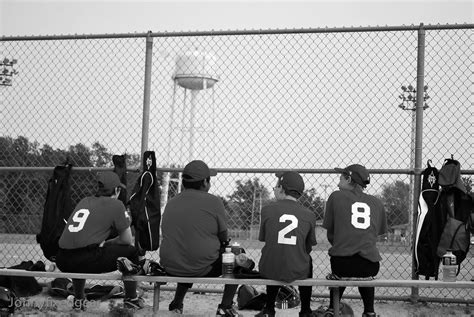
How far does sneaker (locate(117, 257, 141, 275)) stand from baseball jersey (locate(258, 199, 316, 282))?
119 cm

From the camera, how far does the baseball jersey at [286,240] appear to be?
5797 mm

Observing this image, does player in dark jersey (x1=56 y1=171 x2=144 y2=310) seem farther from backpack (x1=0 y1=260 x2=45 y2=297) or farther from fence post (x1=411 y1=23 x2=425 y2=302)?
fence post (x1=411 y1=23 x2=425 y2=302)

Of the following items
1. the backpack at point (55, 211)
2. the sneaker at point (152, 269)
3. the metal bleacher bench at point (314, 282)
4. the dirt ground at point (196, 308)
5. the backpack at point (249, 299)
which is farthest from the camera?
the backpack at point (55, 211)

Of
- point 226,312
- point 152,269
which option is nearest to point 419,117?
point 226,312

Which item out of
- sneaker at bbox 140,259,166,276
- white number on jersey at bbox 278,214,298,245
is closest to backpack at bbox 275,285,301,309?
white number on jersey at bbox 278,214,298,245

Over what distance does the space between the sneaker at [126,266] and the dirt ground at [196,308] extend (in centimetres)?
44

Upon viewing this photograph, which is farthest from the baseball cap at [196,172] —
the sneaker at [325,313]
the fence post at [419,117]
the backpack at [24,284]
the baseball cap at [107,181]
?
the fence post at [419,117]

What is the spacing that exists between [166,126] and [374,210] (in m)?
2.94

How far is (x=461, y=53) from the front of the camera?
22.6 feet

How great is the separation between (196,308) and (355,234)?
2019 millimetres

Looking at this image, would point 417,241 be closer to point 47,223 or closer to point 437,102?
point 437,102

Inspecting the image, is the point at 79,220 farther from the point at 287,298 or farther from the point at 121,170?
the point at 287,298

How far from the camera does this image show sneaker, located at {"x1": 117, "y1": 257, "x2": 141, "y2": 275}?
19.8ft

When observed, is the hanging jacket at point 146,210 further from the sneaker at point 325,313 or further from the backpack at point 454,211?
the backpack at point 454,211
